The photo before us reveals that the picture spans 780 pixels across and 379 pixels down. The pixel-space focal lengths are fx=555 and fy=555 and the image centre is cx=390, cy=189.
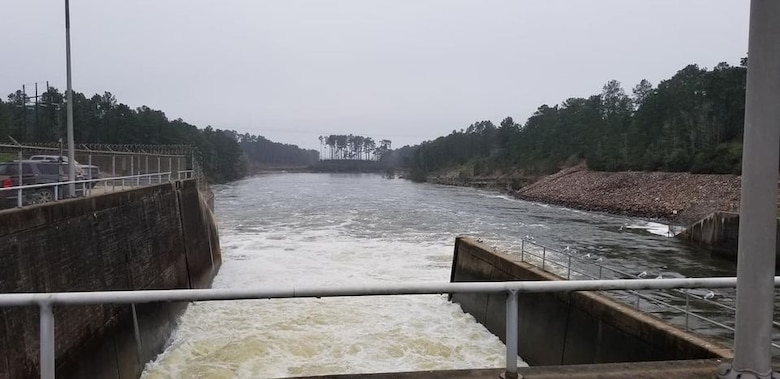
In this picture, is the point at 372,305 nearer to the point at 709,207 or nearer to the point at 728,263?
the point at 728,263

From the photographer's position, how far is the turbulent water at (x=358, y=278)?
12.1 meters

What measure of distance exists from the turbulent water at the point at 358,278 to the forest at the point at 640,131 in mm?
23894

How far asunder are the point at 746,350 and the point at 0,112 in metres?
82.9

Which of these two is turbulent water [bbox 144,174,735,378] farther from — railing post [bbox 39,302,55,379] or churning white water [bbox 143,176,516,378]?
railing post [bbox 39,302,55,379]

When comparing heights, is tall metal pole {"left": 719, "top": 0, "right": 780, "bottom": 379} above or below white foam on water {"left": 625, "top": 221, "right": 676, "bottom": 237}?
above

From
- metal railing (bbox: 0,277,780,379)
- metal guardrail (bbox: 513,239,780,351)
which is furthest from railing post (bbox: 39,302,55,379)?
metal guardrail (bbox: 513,239,780,351)

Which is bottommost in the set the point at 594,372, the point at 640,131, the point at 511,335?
the point at 594,372

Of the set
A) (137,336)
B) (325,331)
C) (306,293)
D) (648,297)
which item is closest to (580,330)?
(648,297)

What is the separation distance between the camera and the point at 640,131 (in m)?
87.8

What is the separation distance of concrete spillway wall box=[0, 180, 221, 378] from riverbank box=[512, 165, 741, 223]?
3265 centimetres

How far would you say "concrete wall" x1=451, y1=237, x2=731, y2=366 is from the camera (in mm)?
8281

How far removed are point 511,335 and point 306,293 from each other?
130 cm

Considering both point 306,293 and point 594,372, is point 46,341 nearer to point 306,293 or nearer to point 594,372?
point 306,293

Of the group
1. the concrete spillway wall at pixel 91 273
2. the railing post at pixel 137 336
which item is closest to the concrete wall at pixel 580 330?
the railing post at pixel 137 336
